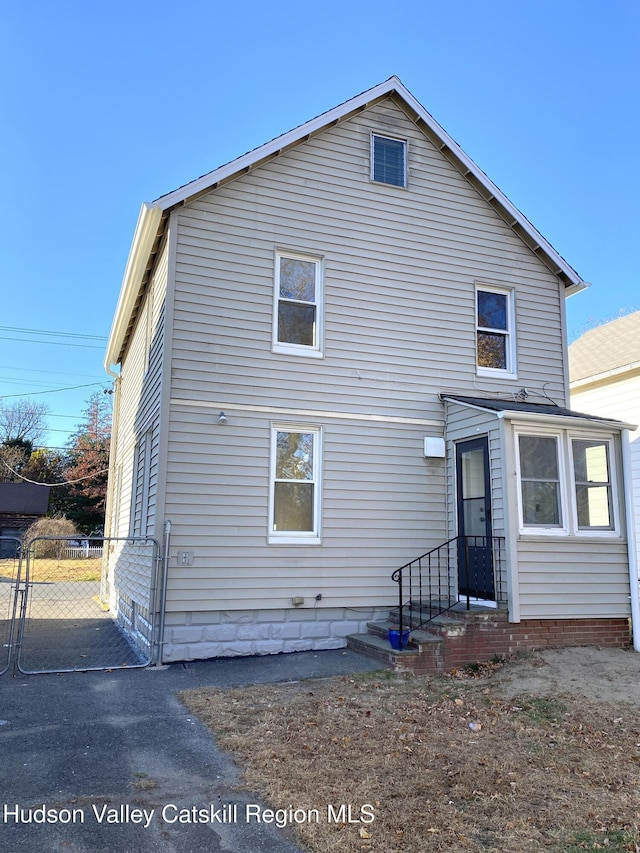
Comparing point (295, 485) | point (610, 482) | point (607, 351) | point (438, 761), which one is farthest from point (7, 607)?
point (607, 351)

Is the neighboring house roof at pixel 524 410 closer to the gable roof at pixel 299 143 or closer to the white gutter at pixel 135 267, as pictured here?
the gable roof at pixel 299 143

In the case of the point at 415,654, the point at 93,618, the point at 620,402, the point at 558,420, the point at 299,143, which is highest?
the point at 299,143

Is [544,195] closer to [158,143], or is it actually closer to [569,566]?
[158,143]

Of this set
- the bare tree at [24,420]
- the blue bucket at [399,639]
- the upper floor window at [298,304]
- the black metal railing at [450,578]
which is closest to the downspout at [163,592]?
the blue bucket at [399,639]

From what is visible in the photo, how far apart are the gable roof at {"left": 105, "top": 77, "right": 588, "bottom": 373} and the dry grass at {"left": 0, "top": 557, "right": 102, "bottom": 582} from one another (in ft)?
37.7

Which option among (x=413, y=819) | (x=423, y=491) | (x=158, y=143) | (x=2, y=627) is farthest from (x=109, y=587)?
(x=158, y=143)

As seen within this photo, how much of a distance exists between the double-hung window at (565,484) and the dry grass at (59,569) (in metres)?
15.7

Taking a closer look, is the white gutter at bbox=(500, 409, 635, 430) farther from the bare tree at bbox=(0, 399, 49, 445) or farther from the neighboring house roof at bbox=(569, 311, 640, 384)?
the bare tree at bbox=(0, 399, 49, 445)

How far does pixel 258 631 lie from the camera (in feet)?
27.9

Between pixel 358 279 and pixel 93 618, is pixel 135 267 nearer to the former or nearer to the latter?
pixel 358 279

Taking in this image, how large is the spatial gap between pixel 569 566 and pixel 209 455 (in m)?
5.19

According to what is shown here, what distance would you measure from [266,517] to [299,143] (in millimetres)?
5750

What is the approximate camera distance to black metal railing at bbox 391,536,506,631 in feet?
28.1

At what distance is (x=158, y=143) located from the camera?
19.6 metres
